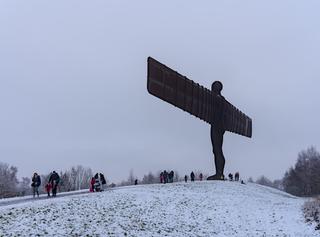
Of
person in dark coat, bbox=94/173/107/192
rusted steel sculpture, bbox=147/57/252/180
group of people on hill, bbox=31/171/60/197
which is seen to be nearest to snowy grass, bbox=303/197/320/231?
rusted steel sculpture, bbox=147/57/252/180

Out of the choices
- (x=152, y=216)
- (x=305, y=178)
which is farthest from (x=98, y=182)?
(x=305, y=178)

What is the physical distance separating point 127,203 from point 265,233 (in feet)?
24.1

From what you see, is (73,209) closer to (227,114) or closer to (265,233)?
(265,233)

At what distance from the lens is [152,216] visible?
76.8ft

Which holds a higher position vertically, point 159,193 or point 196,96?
point 196,96

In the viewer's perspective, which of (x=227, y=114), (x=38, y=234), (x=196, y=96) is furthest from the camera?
(x=227, y=114)

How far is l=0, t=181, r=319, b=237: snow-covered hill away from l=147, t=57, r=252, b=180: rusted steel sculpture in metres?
7.66

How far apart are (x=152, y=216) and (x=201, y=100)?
19060mm

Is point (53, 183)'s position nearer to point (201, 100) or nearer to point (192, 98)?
point (192, 98)

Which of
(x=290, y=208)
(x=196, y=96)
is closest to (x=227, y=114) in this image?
(x=196, y=96)

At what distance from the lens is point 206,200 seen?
2931cm

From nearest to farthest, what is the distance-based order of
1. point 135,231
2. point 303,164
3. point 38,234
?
point 38,234 < point 135,231 < point 303,164

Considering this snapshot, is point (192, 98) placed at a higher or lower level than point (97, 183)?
higher

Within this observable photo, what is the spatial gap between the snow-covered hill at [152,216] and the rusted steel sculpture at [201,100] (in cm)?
766
